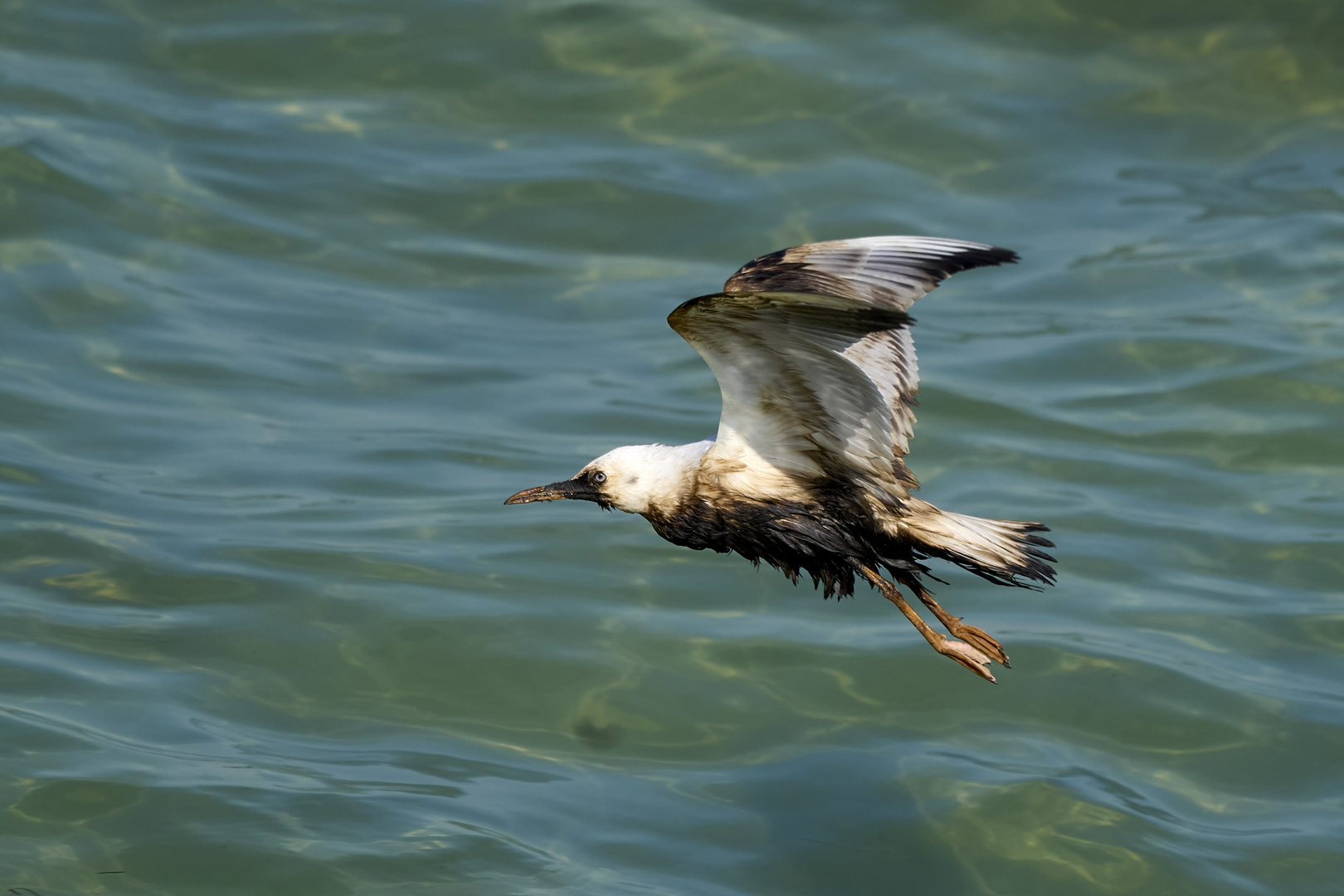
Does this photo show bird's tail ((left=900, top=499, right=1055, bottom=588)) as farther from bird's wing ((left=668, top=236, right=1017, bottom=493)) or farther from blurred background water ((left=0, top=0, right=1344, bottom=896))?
blurred background water ((left=0, top=0, right=1344, bottom=896))

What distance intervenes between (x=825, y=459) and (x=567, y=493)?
55.9 inches

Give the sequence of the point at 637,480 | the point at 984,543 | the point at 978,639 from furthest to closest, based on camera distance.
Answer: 1. the point at 637,480
2. the point at 978,639
3. the point at 984,543

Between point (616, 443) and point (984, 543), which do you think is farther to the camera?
point (616, 443)

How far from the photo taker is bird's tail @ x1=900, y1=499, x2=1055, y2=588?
729cm

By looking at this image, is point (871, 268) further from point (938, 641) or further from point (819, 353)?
point (938, 641)

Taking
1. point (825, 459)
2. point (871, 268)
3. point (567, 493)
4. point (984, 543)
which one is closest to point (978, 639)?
point (984, 543)

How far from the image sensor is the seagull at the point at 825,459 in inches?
278

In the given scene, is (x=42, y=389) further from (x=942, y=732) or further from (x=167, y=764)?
(x=942, y=732)

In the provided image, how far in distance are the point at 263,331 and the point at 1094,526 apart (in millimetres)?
8603

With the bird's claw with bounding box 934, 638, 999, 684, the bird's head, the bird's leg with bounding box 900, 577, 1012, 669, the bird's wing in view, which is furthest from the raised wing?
the bird's claw with bounding box 934, 638, 999, 684

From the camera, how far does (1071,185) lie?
63.8 feet

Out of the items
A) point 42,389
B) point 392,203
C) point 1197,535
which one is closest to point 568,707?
point 1197,535

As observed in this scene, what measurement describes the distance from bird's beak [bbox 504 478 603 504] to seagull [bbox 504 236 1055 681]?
15mm

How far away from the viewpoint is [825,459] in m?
7.73
